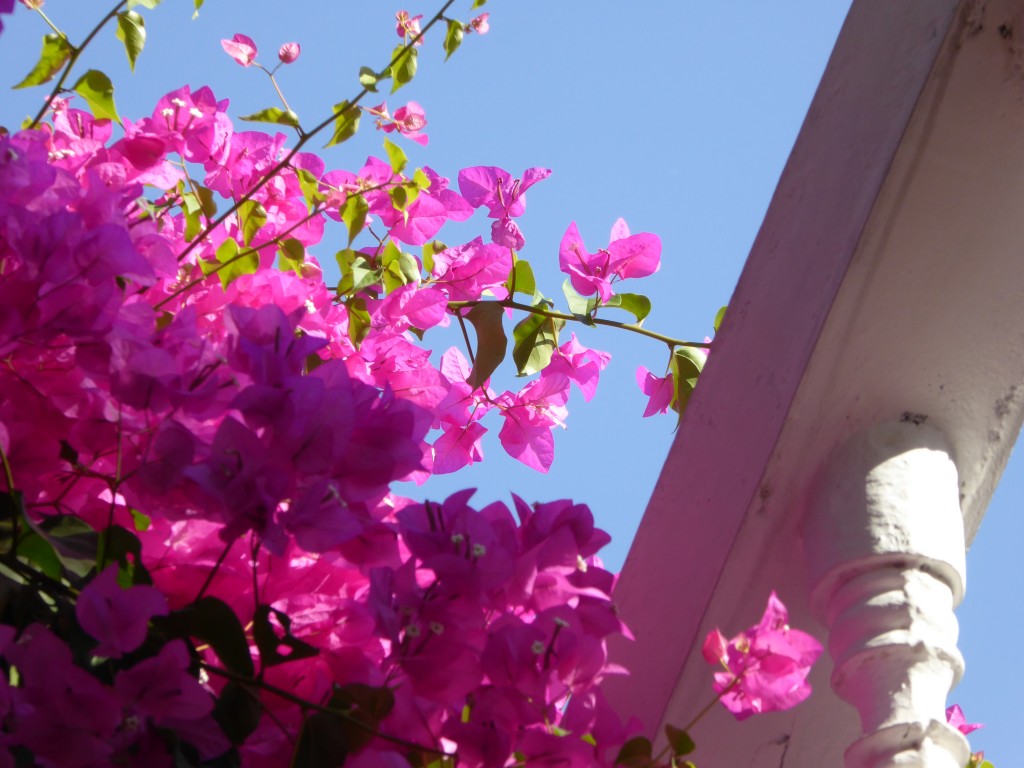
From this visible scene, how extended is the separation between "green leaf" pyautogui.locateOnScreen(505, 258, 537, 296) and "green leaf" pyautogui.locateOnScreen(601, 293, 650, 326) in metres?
0.08

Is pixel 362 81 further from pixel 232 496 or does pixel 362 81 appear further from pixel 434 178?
pixel 232 496

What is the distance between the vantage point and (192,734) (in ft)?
1.67

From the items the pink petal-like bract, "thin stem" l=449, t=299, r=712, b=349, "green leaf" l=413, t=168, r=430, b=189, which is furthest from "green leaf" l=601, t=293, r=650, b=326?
the pink petal-like bract

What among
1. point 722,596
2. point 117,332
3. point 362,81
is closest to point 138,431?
point 117,332

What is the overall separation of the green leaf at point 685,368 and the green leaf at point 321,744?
635mm

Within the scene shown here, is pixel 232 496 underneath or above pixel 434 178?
underneath

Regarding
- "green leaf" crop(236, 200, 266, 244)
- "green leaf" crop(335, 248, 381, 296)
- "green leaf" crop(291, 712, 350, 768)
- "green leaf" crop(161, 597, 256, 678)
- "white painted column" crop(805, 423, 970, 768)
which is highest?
"green leaf" crop(335, 248, 381, 296)

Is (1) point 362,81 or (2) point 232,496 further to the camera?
(1) point 362,81

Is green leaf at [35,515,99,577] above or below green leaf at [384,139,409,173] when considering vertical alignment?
below

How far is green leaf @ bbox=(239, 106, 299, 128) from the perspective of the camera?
Answer: 1007mm

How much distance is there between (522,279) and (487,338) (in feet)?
0.27

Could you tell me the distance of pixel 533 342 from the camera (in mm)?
1083

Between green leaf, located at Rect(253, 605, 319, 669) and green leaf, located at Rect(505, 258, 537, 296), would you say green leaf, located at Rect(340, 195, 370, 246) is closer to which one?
green leaf, located at Rect(505, 258, 537, 296)

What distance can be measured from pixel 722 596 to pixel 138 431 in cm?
43
